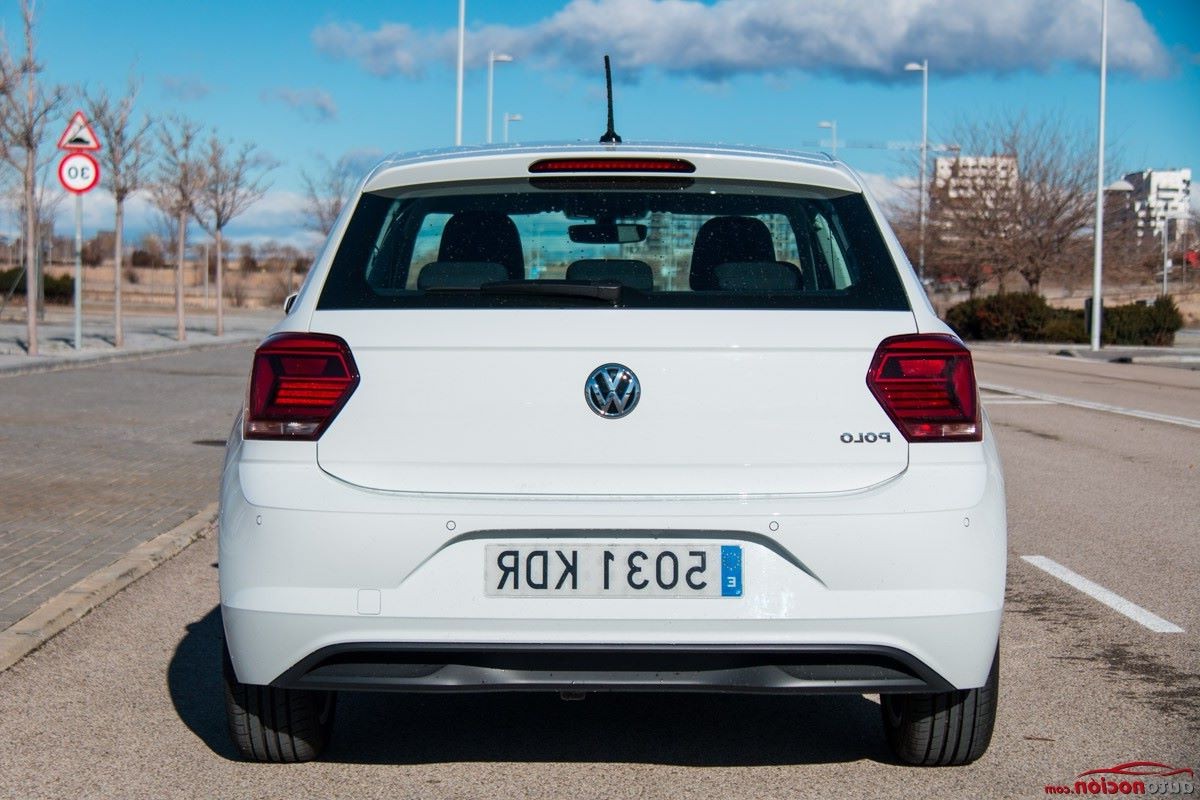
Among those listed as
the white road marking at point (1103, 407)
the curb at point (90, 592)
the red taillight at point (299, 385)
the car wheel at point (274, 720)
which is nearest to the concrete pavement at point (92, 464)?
the curb at point (90, 592)

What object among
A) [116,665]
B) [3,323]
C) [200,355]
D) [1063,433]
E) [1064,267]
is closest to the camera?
[116,665]

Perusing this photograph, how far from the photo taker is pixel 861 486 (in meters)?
3.46

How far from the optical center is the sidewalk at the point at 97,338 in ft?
72.2

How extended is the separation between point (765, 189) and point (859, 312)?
435mm

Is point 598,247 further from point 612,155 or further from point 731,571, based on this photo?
point 731,571

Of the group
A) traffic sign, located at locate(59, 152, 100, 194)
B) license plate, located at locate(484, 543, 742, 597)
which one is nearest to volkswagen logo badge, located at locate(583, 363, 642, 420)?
license plate, located at locate(484, 543, 742, 597)

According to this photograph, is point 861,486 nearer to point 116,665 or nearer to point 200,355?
point 116,665

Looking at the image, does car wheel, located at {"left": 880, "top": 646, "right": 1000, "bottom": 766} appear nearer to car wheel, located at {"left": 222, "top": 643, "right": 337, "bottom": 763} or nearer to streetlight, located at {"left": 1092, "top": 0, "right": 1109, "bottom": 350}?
car wheel, located at {"left": 222, "top": 643, "right": 337, "bottom": 763}

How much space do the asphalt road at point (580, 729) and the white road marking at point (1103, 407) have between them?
A: 9838mm

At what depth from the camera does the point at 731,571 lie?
135 inches

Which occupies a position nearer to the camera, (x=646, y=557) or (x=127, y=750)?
(x=646, y=557)

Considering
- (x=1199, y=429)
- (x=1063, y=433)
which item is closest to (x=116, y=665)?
(x=1063, y=433)

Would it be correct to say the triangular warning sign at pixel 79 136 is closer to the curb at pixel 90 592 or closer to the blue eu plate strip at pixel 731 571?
the curb at pixel 90 592

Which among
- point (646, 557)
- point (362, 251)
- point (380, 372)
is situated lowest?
point (646, 557)
